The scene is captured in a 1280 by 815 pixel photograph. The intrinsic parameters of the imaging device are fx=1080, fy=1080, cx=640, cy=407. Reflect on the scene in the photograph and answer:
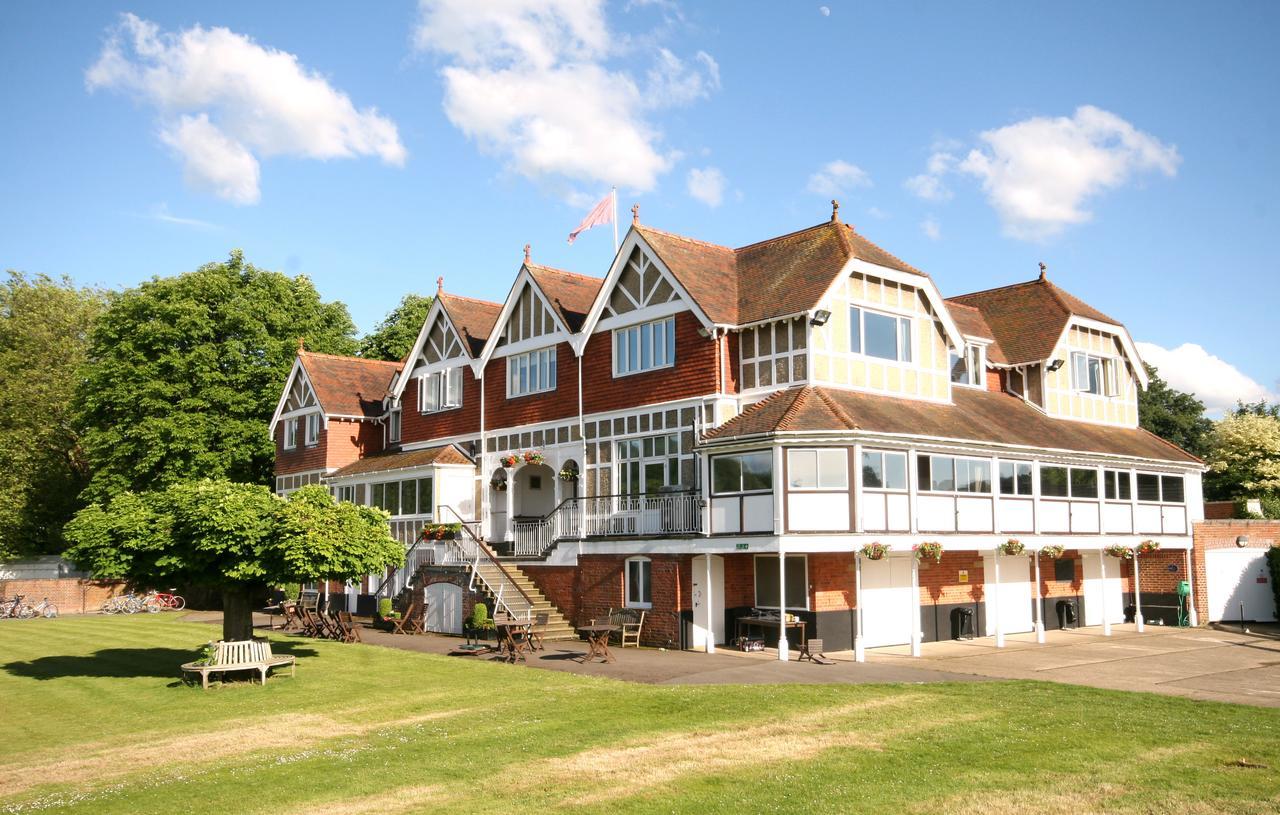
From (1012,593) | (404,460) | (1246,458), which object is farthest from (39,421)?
(1246,458)

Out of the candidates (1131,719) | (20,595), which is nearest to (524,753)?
(1131,719)

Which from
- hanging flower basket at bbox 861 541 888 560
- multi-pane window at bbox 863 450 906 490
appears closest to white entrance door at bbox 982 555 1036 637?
multi-pane window at bbox 863 450 906 490

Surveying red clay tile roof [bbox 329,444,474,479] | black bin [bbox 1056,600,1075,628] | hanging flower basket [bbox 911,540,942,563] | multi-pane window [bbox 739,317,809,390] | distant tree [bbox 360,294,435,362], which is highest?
distant tree [bbox 360,294,435,362]

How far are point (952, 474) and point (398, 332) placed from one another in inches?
1471

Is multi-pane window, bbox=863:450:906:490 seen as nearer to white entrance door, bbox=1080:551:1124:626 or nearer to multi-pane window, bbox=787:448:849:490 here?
multi-pane window, bbox=787:448:849:490

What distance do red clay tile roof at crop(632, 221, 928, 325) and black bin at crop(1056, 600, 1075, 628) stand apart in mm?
10720

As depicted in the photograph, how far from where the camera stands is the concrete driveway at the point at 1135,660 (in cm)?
1906

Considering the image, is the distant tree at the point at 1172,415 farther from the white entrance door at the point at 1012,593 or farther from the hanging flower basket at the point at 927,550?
the hanging flower basket at the point at 927,550

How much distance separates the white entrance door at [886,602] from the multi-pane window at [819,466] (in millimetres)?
3089

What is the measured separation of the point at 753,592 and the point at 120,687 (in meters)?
13.8

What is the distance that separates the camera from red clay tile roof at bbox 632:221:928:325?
2617 cm

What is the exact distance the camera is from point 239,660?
813 inches

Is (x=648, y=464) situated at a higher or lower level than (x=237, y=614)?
higher

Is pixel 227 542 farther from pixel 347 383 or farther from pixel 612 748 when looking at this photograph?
pixel 347 383
